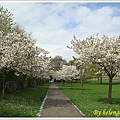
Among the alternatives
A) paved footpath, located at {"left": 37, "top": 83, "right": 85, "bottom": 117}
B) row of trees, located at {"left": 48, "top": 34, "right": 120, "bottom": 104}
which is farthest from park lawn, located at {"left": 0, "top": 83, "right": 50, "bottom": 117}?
row of trees, located at {"left": 48, "top": 34, "right": 120, "bottom": 104}

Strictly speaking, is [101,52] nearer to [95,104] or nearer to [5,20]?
[95,104]

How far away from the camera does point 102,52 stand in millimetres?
17938

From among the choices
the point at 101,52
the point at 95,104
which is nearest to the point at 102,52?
the point at 101,52

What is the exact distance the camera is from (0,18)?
23.8 m

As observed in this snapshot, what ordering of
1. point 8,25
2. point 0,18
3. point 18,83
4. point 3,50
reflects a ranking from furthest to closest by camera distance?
point 18,83, point 8,25, point 0,18, point 3,50

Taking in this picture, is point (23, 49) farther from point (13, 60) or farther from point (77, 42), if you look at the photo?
point (77, 42)

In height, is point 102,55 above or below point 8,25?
below

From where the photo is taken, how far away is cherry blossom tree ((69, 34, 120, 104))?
17.9m

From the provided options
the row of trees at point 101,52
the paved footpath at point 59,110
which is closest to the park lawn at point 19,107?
the paved footpath at point 59,110

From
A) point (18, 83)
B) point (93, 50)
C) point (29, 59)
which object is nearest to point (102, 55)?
point (93, 50)

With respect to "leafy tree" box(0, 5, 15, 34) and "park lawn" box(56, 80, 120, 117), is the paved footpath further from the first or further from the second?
"leafy tree" box(0, 5, 15, 34)

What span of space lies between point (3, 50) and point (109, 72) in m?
8.80

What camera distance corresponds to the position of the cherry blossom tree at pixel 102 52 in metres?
17.9

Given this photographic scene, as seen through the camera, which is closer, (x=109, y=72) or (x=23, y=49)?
(x=23, y=49)
